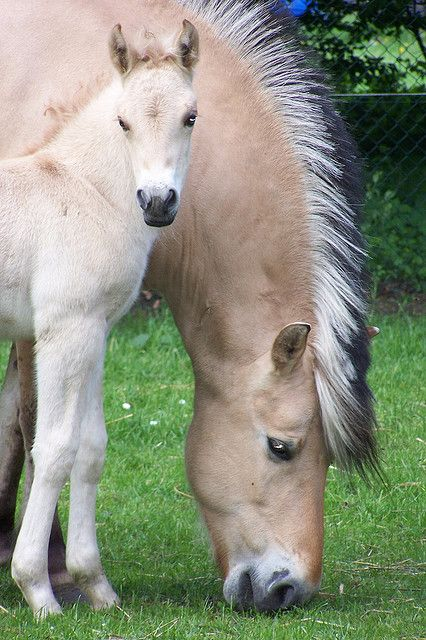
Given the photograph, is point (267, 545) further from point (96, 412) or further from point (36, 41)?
point (36, 41)

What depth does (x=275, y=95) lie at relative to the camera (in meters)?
4.42

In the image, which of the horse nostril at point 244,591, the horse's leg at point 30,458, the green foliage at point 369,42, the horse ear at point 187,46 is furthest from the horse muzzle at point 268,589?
the green foliage at point 369,42

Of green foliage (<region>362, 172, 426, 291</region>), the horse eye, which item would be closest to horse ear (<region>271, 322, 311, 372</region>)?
the horse eye

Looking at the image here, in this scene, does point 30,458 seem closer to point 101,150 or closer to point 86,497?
point 86,497

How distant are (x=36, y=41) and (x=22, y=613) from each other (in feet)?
6.83

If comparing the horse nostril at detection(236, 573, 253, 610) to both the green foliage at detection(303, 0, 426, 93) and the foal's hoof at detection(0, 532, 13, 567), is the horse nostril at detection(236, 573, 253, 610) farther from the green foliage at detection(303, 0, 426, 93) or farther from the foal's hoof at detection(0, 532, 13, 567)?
the green foliage at detection(303, 0, 426, 93)

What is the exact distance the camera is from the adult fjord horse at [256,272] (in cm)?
405

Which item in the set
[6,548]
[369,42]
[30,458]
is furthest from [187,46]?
[369,42]

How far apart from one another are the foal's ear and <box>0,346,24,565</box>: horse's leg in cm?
161

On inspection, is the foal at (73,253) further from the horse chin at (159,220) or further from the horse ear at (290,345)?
the horse ear at (290,345)

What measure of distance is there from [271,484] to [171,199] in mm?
1181

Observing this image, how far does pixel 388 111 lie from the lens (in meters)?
8.80

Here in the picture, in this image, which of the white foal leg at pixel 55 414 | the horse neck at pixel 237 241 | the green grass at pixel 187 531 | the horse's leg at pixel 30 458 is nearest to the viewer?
the white foal leg at pixel 55 414

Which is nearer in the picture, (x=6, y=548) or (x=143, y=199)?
(x=143, y=199)
